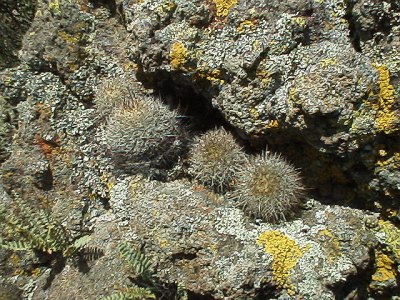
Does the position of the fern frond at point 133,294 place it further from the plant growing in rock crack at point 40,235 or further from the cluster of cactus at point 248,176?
the cluster of cactus at point 248,176

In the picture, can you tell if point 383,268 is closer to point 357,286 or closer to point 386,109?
point 357,286

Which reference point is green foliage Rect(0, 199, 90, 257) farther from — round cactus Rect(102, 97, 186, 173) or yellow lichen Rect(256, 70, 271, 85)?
yellow lichen Rect(256, 70, 271, 85)

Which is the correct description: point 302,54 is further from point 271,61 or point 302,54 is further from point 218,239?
point 218,239

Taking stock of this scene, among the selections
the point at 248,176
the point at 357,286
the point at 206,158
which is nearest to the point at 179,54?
the point at 206,158

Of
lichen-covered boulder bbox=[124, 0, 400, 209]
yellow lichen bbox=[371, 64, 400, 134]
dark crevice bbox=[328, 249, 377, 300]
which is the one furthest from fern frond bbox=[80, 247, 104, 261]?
yellow lichen bbox=[371, 64, 400, 134]

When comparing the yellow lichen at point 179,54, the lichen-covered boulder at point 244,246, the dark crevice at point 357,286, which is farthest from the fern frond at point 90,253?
the dark crevice at point 357,286
